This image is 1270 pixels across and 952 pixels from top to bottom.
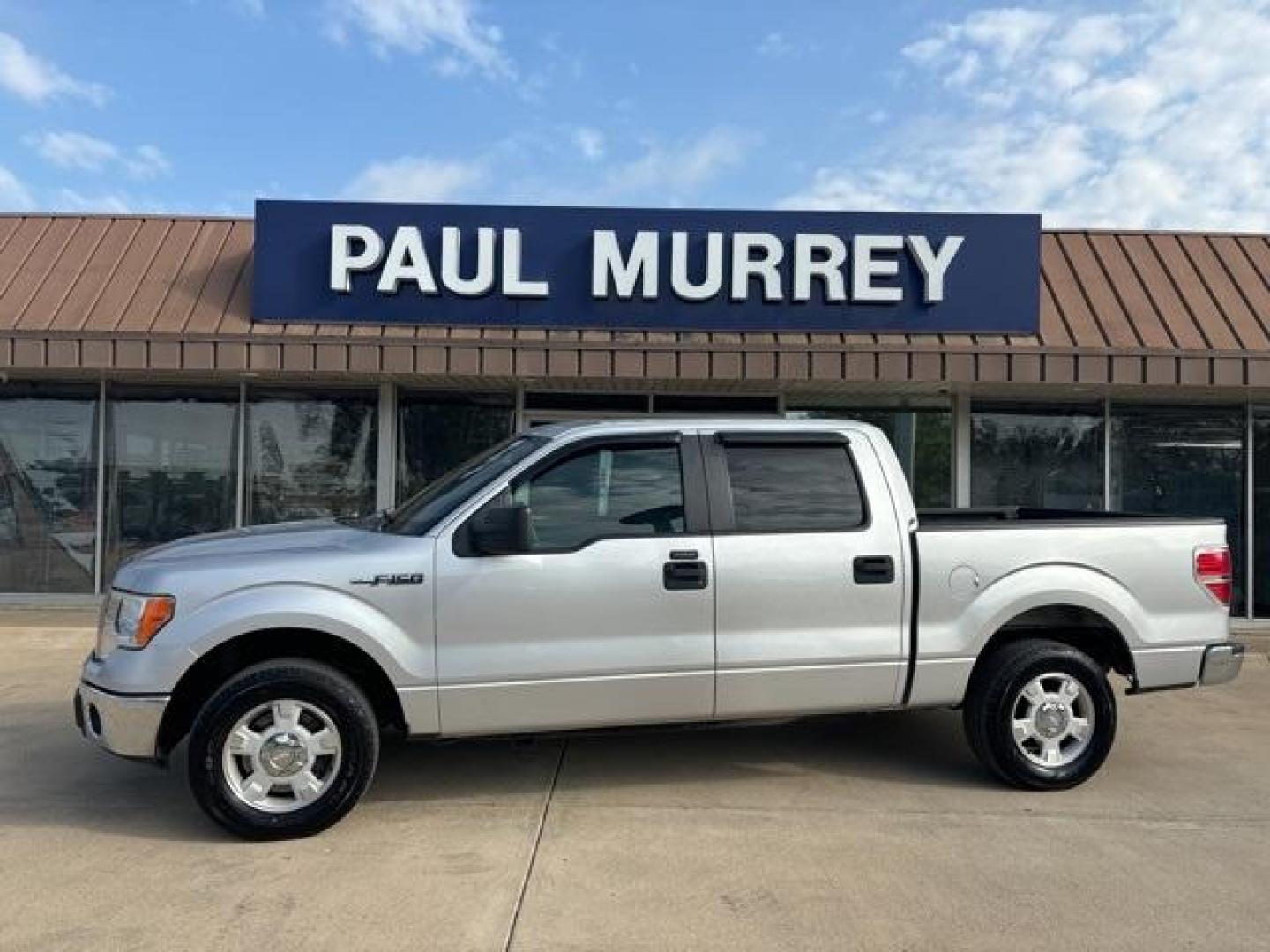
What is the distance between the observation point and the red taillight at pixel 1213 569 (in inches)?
213

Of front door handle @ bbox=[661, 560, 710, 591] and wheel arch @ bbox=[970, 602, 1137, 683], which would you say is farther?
wheel arch @ bbox=[970, 602, 1137, 683]

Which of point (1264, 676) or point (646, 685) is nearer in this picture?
point (646, 685)

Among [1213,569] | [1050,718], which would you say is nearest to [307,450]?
[1050,718]

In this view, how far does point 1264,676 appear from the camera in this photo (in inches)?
333

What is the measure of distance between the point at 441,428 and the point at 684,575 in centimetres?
647

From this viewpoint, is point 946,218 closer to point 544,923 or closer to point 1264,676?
point 1264,676

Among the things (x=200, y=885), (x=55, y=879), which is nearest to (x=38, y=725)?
(x=55, y=879)

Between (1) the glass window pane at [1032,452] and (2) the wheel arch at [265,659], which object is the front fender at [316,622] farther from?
(1) the glass window pane at [1032,452]

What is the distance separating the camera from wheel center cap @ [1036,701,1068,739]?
5.21 meters

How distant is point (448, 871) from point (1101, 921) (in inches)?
97.7

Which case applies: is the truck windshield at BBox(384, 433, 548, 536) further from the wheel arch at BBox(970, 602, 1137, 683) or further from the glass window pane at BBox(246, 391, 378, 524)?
the glass window pane at BBox(246, 391, 378, 524)

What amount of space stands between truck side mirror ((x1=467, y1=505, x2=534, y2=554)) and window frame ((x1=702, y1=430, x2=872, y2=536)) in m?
0.94

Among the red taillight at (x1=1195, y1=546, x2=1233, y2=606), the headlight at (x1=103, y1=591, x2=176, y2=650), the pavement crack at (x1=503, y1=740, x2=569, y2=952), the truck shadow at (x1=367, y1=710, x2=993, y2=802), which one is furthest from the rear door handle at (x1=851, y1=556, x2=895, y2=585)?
the headlight at (x1=103, y1=591, x2=176, y2=650)

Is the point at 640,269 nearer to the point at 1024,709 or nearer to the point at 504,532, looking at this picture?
the point at 504,532
